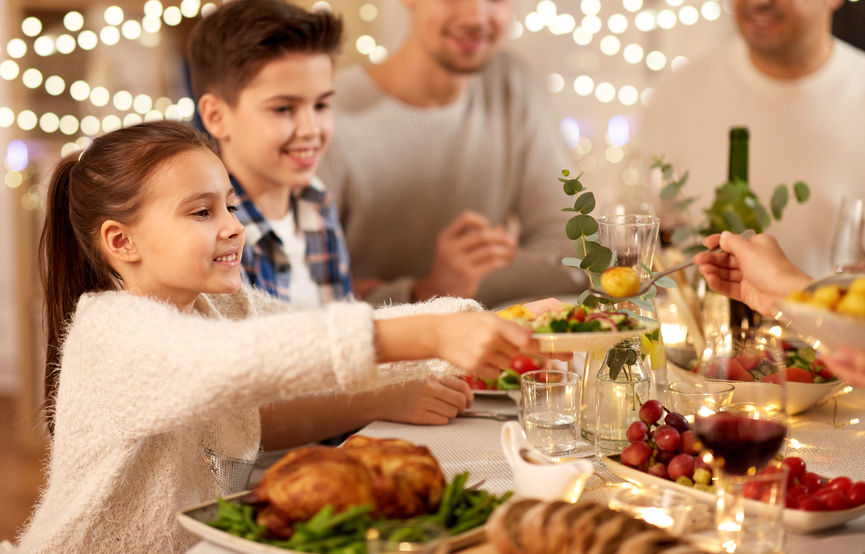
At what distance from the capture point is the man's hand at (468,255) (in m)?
2.41

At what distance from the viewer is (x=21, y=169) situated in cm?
301

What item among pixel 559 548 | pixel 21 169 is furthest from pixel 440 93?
pixel 559 548

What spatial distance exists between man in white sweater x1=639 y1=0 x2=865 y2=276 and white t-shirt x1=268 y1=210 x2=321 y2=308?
130 cm

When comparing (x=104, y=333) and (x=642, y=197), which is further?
(x=642, y=197)

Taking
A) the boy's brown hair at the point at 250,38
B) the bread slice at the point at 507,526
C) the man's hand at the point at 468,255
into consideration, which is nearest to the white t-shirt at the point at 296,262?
the boy's brown hair at the point at 250,38

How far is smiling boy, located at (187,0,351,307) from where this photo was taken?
5.98 feet

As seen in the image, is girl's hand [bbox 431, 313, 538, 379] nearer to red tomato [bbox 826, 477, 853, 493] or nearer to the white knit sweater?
the white knit sweater

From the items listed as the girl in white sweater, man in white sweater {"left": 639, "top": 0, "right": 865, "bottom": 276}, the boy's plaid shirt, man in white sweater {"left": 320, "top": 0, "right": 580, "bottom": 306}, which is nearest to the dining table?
the girl in white sweater

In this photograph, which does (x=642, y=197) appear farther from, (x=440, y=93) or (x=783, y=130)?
(x=440, y=93)

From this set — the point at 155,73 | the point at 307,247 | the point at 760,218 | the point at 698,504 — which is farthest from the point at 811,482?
the point at 155,73

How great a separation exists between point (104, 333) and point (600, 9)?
10.2 feet

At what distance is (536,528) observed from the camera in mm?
733

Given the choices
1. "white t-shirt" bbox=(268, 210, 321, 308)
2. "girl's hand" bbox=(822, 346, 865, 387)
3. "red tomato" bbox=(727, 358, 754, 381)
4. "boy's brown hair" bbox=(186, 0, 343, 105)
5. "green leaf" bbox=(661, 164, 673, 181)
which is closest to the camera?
"girl's hand" bbox=(822, 346, 865, 387)

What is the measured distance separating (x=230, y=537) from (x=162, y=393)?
248 millimetres
